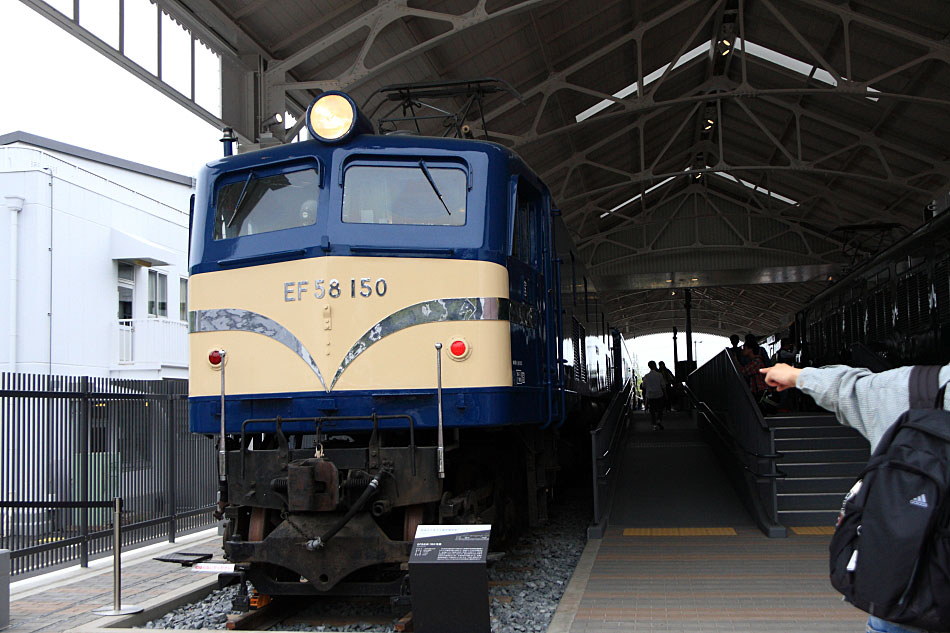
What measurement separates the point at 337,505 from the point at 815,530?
5845 mm

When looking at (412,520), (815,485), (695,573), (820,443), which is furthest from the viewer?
(820,443)

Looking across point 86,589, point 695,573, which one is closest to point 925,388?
point 695,573

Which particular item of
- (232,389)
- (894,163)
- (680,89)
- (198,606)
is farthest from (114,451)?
(894,163)

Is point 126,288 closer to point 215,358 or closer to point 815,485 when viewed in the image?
point 215,358

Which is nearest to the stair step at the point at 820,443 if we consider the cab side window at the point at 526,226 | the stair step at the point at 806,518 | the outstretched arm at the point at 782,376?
the stair step at the point at 806,518

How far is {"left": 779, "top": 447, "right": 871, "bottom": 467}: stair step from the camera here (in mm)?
10867

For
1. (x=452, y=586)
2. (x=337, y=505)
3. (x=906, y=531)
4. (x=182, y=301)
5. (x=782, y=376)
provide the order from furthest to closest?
(x=182, y=301) < (x=337, y=505) < (x=452, y=586) < (x=782, y=376) < (x=906, y=531)

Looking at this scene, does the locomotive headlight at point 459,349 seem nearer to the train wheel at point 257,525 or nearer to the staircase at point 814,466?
the train wheel at point 257,525

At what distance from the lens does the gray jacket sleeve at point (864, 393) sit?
2910mm

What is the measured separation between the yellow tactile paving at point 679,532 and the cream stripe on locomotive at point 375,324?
13.6ft

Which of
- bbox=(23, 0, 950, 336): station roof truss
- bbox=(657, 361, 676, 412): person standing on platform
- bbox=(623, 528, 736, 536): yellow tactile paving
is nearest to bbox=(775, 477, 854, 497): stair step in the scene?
bbox=(623, 528, 736, 536): yellow tactile paving

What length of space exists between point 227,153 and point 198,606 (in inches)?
144

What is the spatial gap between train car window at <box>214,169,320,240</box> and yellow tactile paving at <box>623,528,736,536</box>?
5183 mm

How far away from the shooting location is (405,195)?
6422mm
